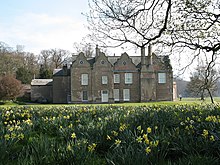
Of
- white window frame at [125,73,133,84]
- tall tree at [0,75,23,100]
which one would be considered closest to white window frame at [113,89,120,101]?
white window frame at [125,73,133,84]

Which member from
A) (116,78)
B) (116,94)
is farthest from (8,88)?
(116,78)

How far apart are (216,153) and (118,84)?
42.8 m

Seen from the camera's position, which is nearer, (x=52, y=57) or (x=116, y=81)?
(x=116, y=81)

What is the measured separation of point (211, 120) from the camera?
446 cm

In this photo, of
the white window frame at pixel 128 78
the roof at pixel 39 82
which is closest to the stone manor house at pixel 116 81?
the white window frame at pixel 128 78

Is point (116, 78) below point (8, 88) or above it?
above

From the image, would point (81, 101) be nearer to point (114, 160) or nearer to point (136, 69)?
point (136, 69)

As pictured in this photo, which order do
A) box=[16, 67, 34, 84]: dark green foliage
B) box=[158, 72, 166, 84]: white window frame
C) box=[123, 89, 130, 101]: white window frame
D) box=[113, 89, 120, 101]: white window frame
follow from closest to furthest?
box=[113, 89, 120, 101]: white window frame
box=[123, 89, 130, 101]: white window frame
box=[158, 72, 166, 84]: white window frame
box=[16, 67, 34, 84]: dark green foliage

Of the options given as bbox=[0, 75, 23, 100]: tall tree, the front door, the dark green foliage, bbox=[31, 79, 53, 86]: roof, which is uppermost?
the dark green foliage

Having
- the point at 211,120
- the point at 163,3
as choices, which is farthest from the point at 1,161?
the point at 163,3

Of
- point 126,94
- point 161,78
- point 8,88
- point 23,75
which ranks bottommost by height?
point 126,94

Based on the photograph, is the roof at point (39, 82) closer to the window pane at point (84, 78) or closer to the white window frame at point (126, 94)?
the window pane at point (84, 78)

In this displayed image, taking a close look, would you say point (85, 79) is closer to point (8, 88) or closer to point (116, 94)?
point (116, 94)

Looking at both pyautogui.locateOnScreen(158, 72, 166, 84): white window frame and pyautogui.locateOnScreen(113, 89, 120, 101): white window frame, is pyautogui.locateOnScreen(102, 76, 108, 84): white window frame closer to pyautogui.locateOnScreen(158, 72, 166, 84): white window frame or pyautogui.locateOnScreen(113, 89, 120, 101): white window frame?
pyautogui.locateOnScreen(113, 89, 120, 101): white window frame
